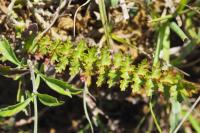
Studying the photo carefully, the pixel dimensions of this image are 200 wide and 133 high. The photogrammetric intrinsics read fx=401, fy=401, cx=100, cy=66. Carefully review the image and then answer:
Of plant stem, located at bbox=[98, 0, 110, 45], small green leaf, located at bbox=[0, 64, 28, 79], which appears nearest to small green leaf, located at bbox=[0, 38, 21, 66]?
small green leaf, located at bbox=[0, 64, 28, 79]

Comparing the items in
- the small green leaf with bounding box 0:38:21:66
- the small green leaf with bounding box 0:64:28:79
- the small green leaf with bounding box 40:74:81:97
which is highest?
the small green leaf with bounding box 0:38:21:66

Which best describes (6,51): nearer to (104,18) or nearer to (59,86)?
(59,86)

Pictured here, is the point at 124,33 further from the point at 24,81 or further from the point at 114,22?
the point at 24,81

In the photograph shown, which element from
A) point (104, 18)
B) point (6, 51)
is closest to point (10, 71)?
point (6, 51)

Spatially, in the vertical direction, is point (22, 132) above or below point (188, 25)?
below

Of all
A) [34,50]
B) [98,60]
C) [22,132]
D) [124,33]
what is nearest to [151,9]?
[124,33]

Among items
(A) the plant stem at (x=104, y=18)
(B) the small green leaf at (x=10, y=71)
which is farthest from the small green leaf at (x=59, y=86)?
(A) the plant stem at (x=104, y=18)

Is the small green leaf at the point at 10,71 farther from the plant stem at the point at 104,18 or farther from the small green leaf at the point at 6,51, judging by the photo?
the plant stem at the point at 104,18

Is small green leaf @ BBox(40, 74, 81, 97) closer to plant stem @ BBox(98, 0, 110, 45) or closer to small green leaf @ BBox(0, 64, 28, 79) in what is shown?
small green leaf @ BBox(0, 64, 28, 79)

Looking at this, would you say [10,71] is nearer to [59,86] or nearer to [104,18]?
[59,86]

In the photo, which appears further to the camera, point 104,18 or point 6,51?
point 104,18

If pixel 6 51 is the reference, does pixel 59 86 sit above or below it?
below
